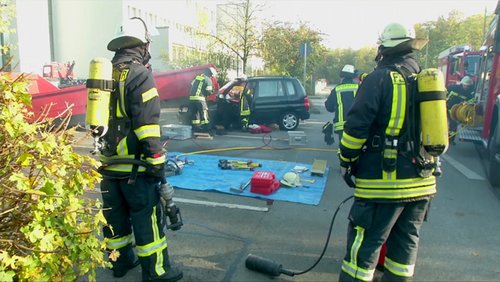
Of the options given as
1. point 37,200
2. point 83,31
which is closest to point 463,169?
point 37,200

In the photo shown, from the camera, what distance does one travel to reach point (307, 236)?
4.48 meters

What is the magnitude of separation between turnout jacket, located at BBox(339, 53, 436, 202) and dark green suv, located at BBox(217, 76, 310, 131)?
946cm

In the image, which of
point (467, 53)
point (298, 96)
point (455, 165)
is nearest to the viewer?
point (455, 165)

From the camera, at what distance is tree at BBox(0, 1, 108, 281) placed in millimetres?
1817

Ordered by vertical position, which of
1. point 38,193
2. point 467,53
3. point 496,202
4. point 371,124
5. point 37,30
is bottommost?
point 496,202

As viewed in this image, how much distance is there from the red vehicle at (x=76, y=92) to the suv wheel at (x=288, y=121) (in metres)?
2.86

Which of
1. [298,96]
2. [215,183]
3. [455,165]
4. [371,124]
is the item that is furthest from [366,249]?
[298,96]

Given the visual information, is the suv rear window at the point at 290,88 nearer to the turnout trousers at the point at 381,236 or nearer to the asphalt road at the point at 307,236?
the asphalt road at the point at 307,236

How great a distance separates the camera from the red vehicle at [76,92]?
10.1 meters

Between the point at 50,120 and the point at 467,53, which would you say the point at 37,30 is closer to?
the point at 467,53

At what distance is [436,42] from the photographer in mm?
39875

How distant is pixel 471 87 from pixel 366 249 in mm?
10297

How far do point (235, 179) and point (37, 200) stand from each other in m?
4.93

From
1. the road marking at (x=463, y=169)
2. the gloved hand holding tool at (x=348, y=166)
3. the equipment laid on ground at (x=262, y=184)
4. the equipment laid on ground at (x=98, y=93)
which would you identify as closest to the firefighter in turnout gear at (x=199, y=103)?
the equipment laid on ground at (x=262, y=184)
